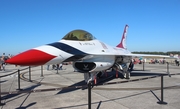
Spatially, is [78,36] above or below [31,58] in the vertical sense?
above

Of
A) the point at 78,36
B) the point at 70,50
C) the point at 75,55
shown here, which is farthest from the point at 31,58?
Answer: the point at 78,36

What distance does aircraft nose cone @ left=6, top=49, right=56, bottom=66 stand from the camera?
479 cm

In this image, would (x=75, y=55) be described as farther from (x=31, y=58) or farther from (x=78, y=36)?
(x=31, y=58)

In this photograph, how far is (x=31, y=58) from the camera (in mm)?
4934

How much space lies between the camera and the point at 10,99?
616cm

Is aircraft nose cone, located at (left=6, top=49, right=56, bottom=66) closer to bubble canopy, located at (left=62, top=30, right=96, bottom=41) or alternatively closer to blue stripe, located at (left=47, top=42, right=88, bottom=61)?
blue stripe, located at (left=47, top=42, right=88, bottom=61)

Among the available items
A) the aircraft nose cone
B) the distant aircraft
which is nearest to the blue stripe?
the distant aircraft

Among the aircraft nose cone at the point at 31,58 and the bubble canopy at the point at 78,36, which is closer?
the aircraft nose cone at the point at 31,58

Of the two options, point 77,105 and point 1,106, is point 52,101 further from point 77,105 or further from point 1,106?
point 1,106

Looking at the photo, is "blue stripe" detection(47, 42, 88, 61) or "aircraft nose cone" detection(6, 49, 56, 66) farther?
"blue stripe" detection(47, 42, 88, 61)

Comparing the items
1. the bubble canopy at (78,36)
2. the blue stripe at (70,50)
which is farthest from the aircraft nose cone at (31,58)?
the bubble canopy at (78,36)

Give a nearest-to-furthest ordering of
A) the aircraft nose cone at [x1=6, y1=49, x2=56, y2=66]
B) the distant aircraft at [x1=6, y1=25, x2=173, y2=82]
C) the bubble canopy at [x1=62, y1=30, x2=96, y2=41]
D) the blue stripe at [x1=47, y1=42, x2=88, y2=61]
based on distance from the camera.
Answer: the aircraft nose cone at [x1=6, y1=49, x2=56, y2=66] → the distant aircraft at [x1=6, y1=25, x2=173, y2=82] → the blue stripe at [x1=47, y1=42, x2=88, y2=61] → the bubble canopy at [x1=62, y1=30, x2=96, y2=41]

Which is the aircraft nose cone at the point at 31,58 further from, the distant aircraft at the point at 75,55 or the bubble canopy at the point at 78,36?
the bubble canopy at the point at 78,36

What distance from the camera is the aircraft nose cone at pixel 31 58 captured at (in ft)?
15.7
